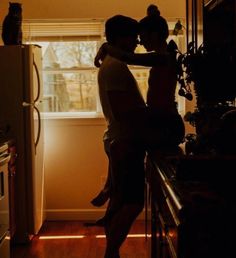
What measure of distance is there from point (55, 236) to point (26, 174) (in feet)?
2.16

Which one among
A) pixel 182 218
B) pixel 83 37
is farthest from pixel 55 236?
pixel 182 218

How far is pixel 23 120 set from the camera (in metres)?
3.72

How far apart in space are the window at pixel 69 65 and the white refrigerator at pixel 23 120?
696 millimetres

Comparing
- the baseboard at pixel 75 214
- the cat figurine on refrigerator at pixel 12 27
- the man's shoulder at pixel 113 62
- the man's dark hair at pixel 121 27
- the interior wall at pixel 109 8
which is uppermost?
the interior wall at pixel 109 8

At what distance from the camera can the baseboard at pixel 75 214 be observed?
4.58 metres

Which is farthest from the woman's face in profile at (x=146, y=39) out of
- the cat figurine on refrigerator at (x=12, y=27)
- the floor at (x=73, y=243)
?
the cat figurine on refrigerator at (x=12, y=27)

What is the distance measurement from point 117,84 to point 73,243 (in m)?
1.90

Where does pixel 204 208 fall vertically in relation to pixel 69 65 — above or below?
below

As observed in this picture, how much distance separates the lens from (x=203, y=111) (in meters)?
1.91

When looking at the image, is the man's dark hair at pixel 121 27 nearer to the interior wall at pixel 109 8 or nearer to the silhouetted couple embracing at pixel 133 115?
the silhouetted couple embracing at pixel 133 115

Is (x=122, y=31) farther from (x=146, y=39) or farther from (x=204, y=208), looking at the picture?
(x=204, y=208)

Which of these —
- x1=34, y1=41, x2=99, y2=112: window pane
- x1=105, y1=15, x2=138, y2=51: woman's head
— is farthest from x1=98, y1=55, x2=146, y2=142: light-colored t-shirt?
x1=34, y1=41, x2=99, y2=112: window pane

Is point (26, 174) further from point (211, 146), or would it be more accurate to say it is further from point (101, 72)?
point (211, 146)

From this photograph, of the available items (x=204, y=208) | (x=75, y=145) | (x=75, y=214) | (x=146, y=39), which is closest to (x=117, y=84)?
(x=146, y=39)
